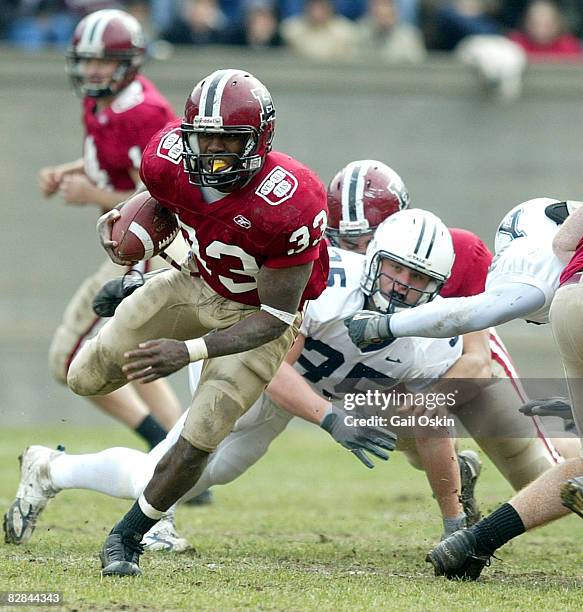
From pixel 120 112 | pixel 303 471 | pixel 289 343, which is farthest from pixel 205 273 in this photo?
pixel 303 471

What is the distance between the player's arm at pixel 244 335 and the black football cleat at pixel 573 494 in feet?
3.37

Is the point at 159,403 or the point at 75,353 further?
the point at 159,403

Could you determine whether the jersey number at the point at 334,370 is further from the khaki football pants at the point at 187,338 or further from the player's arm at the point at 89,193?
the player's arm at the point at 89,193

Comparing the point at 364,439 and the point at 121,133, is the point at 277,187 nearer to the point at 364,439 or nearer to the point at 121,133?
the point at 364,439

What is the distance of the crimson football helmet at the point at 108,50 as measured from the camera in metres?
6.43

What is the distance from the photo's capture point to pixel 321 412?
14.9 feet

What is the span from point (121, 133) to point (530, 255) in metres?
2.70

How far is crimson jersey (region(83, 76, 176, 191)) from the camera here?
628 cm

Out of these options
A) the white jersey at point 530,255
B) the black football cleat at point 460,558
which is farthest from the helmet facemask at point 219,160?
the black football cleat at point 460,558

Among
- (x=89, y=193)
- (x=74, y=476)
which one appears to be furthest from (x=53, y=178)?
(x=74, y=476)

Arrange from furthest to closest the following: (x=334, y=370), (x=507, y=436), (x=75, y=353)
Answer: (x=75, y=353) < (x=507, y=436) < (x=334, y=370)

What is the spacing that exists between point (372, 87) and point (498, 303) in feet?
21.8

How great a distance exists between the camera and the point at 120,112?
6.34 metres

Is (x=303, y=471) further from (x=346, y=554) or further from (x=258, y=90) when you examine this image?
(x=258, y=90)
